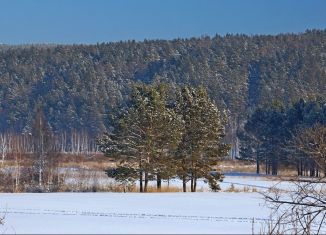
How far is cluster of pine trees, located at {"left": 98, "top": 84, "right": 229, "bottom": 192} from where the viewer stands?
41938 mm

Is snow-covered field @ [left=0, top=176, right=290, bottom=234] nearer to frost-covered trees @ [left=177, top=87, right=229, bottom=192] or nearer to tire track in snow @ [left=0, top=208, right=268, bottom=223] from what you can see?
tire track in snow @ [left=0, top=208, right=268, bottom=223]

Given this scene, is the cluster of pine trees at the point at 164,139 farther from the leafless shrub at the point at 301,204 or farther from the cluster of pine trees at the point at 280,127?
the leafless shrub at the point at 301,204

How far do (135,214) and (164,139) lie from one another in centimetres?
1762

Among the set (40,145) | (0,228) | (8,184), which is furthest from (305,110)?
(0,228)

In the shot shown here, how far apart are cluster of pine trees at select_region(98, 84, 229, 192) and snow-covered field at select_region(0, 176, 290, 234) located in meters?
5.66

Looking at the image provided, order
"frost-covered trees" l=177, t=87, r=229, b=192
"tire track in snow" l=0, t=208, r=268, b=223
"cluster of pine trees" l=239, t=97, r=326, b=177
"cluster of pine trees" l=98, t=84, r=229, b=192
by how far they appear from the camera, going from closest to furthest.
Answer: "tire track in snow" l=0, t=208, r=268, b=223, "cluster of pine trees" l=98, t=84, r=229, b=192, "frost-covered trees" l=177, t=87, r=229, b=192, "cluster of pine trees" l=239, t=97, r=326, b=177

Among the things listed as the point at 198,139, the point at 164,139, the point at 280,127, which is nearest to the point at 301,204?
the point at 164,139

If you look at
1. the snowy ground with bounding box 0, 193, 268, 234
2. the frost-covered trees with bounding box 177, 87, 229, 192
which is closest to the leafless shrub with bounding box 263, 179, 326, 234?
the snowy ground with bounding box 0, 193, 268, 234

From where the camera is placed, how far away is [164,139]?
4228cm

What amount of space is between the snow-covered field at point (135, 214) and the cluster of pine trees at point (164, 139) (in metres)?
5.66

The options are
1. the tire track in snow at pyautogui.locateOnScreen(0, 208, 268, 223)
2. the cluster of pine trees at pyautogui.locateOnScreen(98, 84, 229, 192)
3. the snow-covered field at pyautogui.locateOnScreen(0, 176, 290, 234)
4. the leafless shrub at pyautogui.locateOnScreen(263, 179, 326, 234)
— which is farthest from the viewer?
the cluster of pine trees at pyautogui.locateOnScreen(98, 84, 229, 192)

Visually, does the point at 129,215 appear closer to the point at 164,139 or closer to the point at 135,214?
the point at 135,214

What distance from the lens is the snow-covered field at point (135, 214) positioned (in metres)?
18.7

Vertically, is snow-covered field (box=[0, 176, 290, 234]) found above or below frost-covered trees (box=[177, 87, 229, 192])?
below
